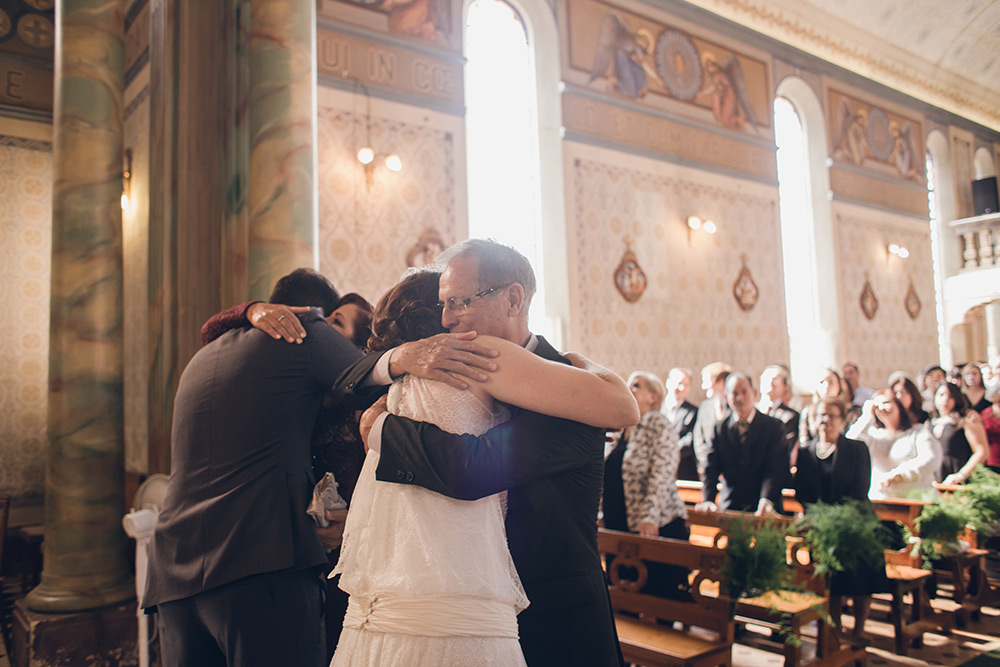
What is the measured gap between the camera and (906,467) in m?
5.92

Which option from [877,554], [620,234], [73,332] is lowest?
[877,554]

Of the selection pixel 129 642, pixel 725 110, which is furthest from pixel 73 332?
pixel 725 110

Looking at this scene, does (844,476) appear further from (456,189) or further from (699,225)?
(699,225)

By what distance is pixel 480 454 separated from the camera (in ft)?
4.92

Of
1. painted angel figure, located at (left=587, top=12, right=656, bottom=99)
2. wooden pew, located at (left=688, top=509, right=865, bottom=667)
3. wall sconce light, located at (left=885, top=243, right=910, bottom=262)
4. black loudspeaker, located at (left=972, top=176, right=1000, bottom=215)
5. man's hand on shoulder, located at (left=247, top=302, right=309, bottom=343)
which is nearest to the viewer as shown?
man's hand on shoulder, located at (left=247, top=302, right=309, bottom=343)

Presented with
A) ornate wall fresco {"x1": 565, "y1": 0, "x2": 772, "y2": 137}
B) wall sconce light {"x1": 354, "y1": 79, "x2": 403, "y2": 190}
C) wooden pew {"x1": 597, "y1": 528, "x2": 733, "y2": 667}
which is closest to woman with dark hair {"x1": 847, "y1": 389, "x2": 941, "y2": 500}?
wooden pew {"x1": 597, "y1": 528, "x2": 733, "y2": 667}

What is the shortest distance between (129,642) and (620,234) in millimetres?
7482

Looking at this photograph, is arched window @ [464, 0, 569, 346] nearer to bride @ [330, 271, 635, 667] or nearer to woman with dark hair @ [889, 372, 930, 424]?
woman with dark hair @ [889, 372, 930, 424]

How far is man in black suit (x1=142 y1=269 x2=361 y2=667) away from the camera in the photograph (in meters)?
2.09

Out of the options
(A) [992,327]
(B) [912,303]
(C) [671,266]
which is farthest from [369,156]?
(A) [992,327]

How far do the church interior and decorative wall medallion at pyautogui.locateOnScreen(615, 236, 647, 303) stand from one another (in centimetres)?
5

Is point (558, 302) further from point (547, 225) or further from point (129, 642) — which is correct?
point (129, 642)

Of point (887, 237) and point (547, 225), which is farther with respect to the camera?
point (887, 237)

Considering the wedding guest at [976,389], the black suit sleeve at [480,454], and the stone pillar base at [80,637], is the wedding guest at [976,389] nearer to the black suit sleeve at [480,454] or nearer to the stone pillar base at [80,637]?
the stone pillar base at [80,637]
